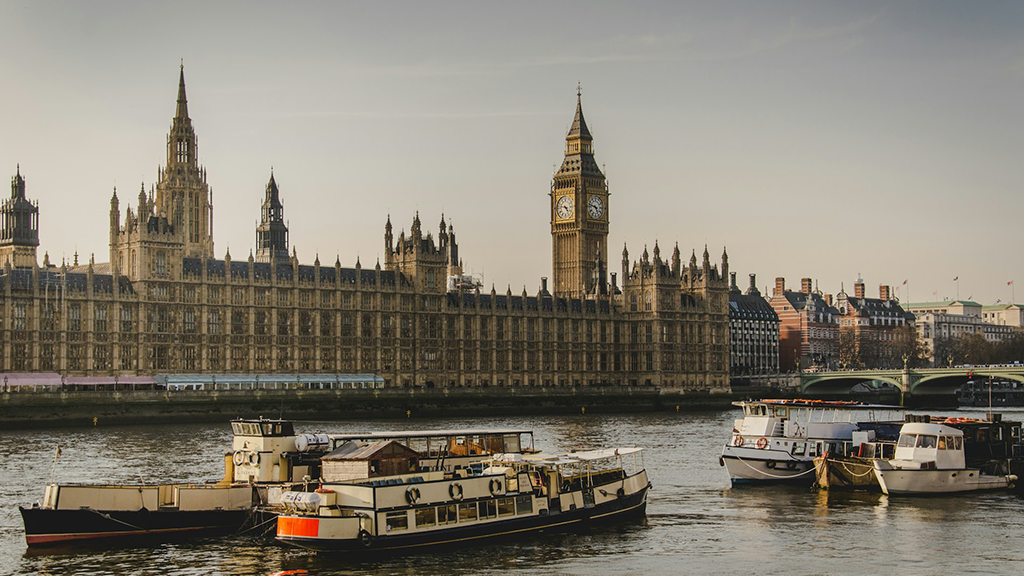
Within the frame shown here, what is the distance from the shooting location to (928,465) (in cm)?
6694

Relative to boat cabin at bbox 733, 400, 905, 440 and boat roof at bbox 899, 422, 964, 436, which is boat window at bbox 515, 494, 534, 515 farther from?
boat roof at bbox 899, 422, 964, 436

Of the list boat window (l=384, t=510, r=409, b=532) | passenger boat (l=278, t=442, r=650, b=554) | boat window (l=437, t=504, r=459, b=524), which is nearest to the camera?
passenger boat (l=278, t=442, r=650, b=554)

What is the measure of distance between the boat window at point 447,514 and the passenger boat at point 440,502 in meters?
0.04

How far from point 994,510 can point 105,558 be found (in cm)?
3895

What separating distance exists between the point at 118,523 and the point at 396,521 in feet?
37.4

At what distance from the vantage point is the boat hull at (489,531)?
49094mm

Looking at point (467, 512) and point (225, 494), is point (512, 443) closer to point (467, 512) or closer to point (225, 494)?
point (467, 512)

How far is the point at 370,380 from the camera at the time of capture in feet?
514

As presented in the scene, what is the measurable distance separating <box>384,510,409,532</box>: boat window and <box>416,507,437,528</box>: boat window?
515 millimetres

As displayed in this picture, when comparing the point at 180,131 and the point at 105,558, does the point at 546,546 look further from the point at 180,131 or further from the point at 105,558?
the point at 180,131

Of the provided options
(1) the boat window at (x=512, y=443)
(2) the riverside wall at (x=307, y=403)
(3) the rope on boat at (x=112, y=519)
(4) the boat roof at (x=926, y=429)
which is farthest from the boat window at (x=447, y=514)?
(2) the riverside wall at (x=307, y=403)


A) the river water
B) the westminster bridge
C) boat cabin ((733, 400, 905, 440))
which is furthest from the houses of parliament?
boat cabin ((733, 400, 905, 440))

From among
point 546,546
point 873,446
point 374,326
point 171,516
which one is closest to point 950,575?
point 546,546

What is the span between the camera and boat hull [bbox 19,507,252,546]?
5206 cm
